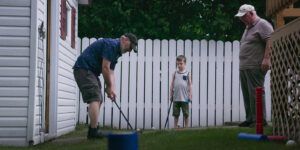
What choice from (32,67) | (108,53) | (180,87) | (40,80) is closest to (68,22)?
(180,87)

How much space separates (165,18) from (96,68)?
850 centimetres

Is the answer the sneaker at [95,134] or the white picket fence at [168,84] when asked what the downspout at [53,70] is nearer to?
the sneaker at [95,134]

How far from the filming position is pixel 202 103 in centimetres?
1236

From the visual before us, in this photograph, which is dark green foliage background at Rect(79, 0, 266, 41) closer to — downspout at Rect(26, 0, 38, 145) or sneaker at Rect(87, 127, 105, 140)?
downspout at Rect(26, 0, 38, 145)

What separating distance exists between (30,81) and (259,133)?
2845mm

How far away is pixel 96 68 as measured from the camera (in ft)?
23.5

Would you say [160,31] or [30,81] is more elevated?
[160,31]

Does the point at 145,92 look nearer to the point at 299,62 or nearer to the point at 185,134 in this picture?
the point at 185,134

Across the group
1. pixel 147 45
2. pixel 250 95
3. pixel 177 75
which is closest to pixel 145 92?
pixel 147 45

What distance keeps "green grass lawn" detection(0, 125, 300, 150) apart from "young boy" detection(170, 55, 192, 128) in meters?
2.70

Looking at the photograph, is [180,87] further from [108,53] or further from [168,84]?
[108,53]

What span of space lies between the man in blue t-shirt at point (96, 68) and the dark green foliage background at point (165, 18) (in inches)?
314

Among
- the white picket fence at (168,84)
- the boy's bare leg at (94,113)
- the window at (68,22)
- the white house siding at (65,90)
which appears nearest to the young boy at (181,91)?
the white house siding at (65,90)

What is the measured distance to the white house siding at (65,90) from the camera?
889 cm
